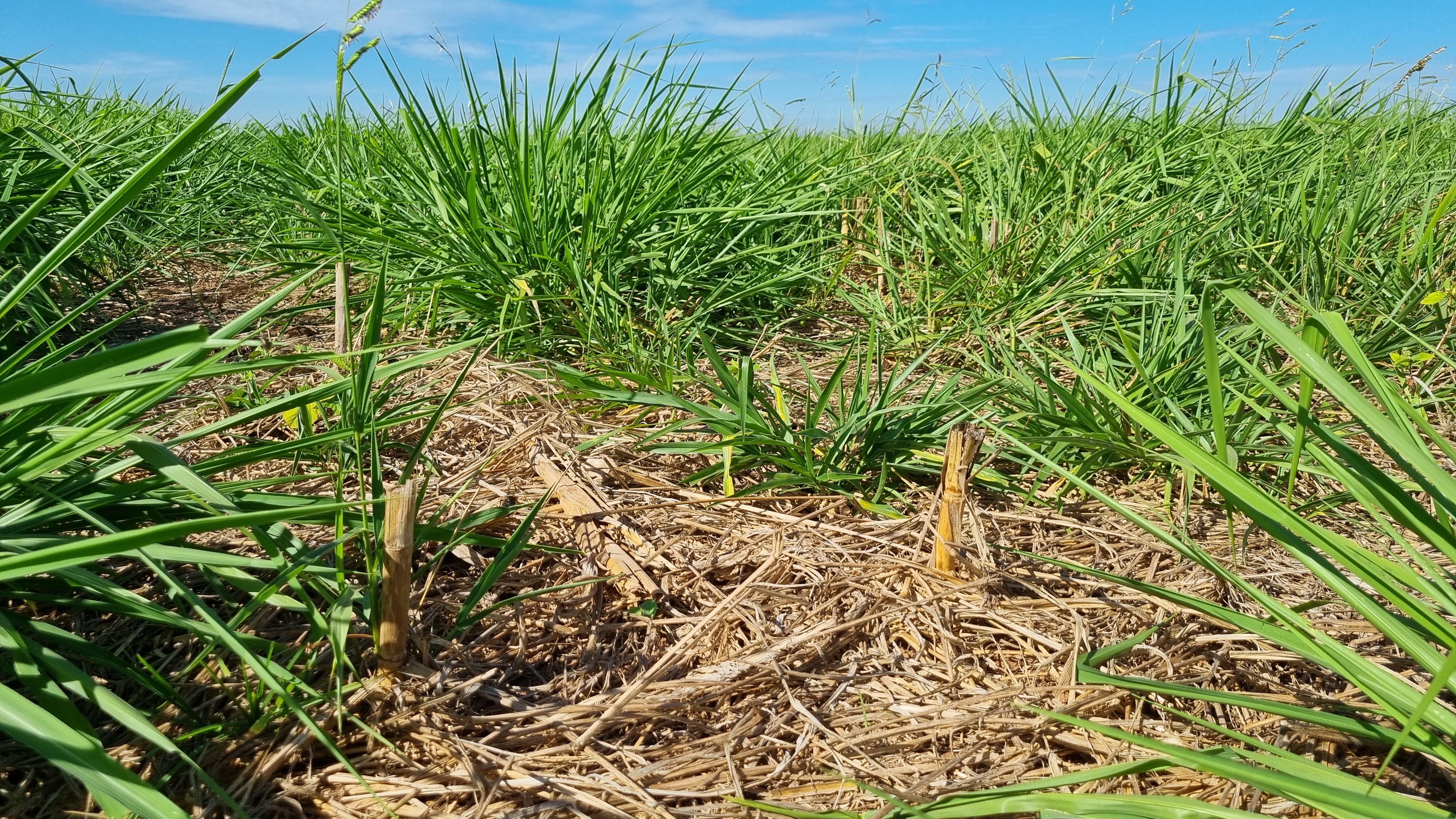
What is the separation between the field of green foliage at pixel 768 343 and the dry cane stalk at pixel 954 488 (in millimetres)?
159

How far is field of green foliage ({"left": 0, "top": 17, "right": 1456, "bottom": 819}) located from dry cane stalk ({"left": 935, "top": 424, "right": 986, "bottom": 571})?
0.52 feet

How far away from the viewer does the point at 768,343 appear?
9.30 ft

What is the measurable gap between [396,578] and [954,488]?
0.88 meters

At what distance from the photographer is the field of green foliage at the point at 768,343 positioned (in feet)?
3.43

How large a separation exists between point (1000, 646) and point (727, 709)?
0.47 m

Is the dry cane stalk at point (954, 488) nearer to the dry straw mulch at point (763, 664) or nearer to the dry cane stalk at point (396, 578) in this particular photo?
the dry straw mulch at point (763, 664)

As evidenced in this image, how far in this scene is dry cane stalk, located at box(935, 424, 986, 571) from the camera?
1558 mm

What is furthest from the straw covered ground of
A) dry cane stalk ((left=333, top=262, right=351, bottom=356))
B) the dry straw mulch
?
dry cane stalk ((left=333, top=262, right=351, bottom=356))

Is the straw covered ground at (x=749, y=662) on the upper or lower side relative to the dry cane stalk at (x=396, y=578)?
lower

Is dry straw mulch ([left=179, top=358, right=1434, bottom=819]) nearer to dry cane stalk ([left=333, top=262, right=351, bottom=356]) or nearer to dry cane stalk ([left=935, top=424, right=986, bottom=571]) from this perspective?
dry cane stalk ([left=935, top=424, right=986, bottom=571])

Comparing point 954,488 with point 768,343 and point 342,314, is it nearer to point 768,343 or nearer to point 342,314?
point 342,314

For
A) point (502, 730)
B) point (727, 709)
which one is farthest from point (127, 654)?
point (727, 709)

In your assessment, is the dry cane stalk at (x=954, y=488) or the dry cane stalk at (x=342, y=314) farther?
the dry cane stalk at (x=954, y=488)

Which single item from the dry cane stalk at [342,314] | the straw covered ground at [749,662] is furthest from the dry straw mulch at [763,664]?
the dry cane stalk at [342,314]
